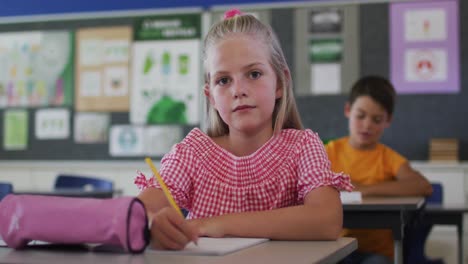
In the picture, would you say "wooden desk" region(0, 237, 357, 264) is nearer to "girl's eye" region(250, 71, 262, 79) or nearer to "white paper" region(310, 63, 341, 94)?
"girl's eye" region(250, 71, 262, 79)

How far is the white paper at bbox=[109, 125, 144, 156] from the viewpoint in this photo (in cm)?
540

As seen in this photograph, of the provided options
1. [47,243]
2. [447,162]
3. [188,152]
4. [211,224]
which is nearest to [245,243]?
[211,224]

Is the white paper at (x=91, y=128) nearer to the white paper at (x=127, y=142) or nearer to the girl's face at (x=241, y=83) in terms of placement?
the white paper at (x=127, y=142)

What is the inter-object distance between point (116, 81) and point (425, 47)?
2289 mm

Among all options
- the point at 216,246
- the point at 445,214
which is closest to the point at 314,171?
the point at 216,246

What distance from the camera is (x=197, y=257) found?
97 cm

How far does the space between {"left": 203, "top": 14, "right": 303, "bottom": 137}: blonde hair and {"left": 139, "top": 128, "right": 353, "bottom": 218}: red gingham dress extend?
6 cm

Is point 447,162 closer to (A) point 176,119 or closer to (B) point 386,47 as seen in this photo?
(B) point 386,47

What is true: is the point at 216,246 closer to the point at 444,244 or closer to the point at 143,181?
the point at 143,181

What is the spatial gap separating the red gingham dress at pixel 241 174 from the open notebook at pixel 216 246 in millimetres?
352

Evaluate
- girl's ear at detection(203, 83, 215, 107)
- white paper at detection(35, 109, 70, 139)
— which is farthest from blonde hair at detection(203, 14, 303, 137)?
white paper at detection(35, 109, 70, 139)

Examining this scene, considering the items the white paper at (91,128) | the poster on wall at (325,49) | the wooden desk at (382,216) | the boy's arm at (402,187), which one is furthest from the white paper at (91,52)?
the wooden desk at (382,216)

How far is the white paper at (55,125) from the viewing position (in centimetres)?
559

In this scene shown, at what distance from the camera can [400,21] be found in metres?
4.93
